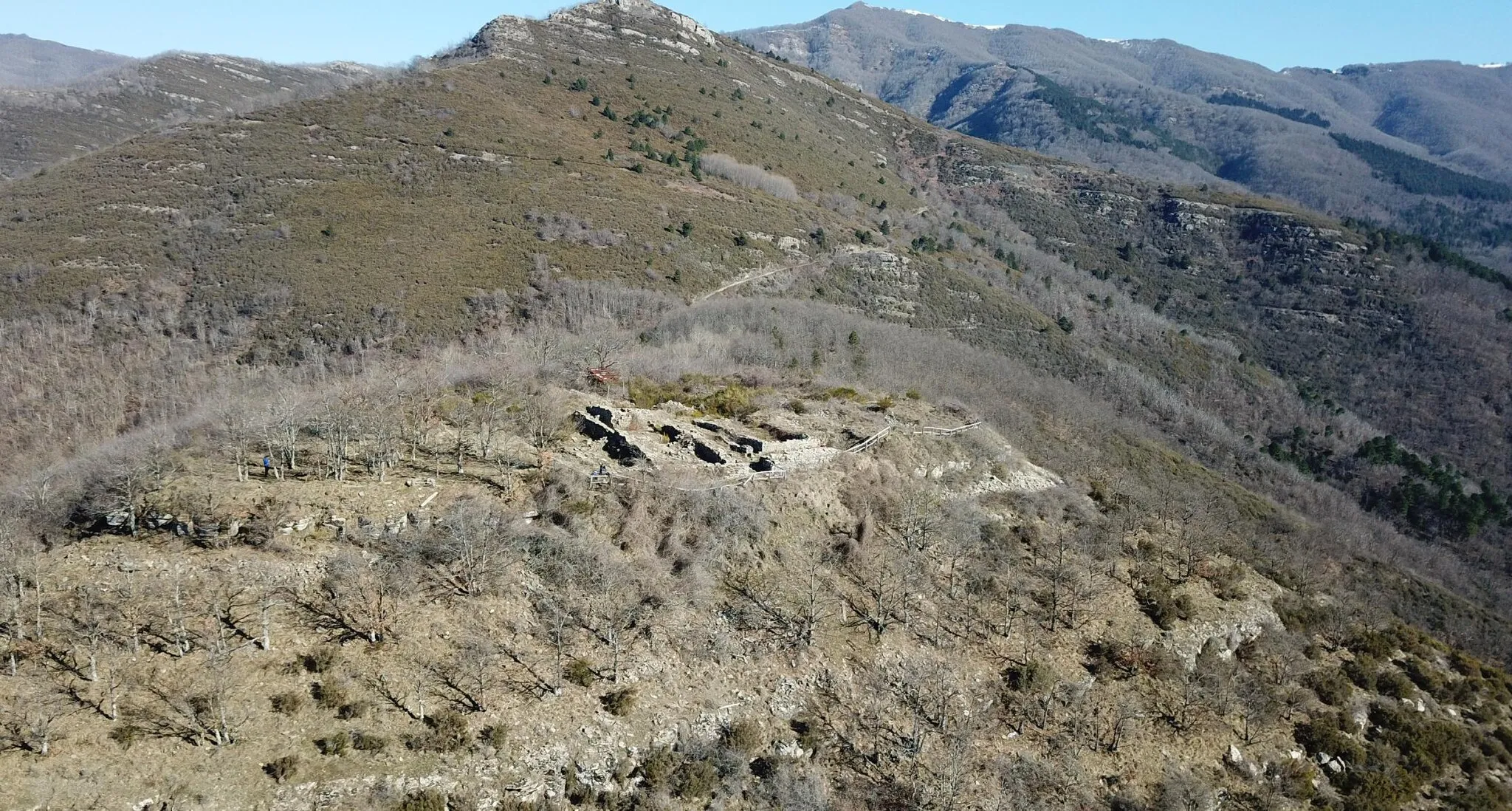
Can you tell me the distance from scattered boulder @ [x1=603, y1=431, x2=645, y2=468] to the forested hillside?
0.70 feet

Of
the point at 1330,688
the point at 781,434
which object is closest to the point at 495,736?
the point at 781,434

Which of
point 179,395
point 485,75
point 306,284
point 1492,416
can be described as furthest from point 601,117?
point 1492,416

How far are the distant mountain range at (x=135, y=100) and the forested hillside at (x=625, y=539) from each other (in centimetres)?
3437

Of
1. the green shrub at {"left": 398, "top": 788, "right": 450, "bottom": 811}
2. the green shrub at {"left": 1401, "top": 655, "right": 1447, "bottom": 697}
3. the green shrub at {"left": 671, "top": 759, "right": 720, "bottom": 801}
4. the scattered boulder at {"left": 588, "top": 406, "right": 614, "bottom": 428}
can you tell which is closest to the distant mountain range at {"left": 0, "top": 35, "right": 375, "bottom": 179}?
the scattered boulder at {"left": 588, "top": 406, "right": 614, "bottom": 428}

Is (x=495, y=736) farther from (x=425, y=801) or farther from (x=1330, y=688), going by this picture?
(x=1330, y=688)

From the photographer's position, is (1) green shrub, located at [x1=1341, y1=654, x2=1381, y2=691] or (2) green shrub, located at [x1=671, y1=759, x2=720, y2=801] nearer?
(2) green shrub, located at [x1=671, y1=759, x2=720, y2=801]

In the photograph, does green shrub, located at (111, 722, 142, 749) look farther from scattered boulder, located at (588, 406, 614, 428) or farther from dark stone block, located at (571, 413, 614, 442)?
scattered boulder, located at (588, 406, 614, 428)

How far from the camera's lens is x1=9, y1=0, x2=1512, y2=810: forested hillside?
60.3 ft

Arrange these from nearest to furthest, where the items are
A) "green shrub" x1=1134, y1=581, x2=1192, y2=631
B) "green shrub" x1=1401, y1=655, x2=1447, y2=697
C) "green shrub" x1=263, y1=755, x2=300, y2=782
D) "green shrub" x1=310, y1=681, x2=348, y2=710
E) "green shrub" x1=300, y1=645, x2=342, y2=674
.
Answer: "green shrub" x1=263, y1=755, x2=300, y2=782 → "green shrub" x1=310, y1=681, x2=348, y2=710 → "green shrub" x1=300, y1=645, x2=342, y2=674 → "green shrub" x1=1134, y1=581, x2=1192, y2=631 → "green shrub" x1=1401, y1=655, x2=1447, y2=697

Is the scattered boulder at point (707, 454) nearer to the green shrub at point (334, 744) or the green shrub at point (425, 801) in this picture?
the green shrub at point (425, 801)

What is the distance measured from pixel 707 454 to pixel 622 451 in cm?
335

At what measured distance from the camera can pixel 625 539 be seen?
24766 millimetres

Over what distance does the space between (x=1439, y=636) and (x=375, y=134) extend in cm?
11140

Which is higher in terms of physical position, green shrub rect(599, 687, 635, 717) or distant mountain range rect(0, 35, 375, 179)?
distant mountain range rect(0, 35, 375, 179)
